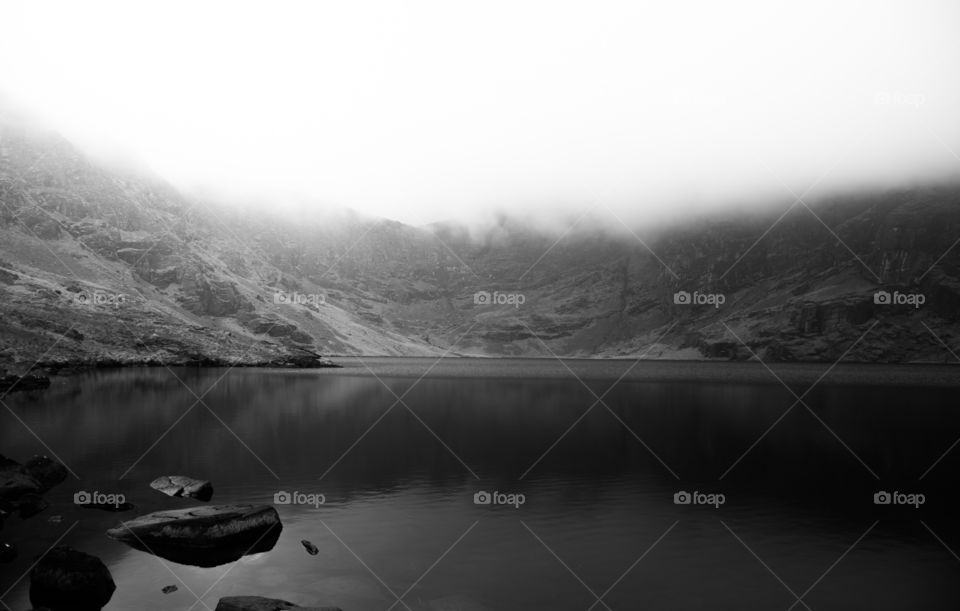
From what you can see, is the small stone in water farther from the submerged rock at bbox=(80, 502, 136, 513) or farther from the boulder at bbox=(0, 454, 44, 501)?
the boulder at bbox=(0, 454, 44, 501)

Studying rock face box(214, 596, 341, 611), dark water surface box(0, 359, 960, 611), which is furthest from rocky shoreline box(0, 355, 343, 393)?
rock face box(214, 596, 341, 611)

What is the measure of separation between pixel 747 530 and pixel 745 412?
2344 inches

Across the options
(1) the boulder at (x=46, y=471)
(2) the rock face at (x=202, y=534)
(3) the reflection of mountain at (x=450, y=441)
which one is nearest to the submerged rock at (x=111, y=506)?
(3) the reflection of mountain at (x=450, y=441)

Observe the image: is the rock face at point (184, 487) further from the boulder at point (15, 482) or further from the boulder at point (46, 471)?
the boulder at point (15, 482)

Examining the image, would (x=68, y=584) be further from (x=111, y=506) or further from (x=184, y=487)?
(x=184, y=487)

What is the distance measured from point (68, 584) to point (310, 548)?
9952mm

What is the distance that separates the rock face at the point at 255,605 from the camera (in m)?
21.6

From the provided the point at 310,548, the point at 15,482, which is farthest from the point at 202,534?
the point at 15,482

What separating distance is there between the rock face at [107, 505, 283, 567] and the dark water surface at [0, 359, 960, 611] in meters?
0.86

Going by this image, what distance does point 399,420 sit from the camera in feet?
252

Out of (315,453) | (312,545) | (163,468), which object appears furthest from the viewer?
(315,453)

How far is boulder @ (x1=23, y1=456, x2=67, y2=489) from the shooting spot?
130 feet

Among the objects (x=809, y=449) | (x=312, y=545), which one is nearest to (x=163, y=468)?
(x=312, y=545)

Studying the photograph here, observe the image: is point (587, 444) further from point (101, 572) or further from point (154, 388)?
point (154, 388)
